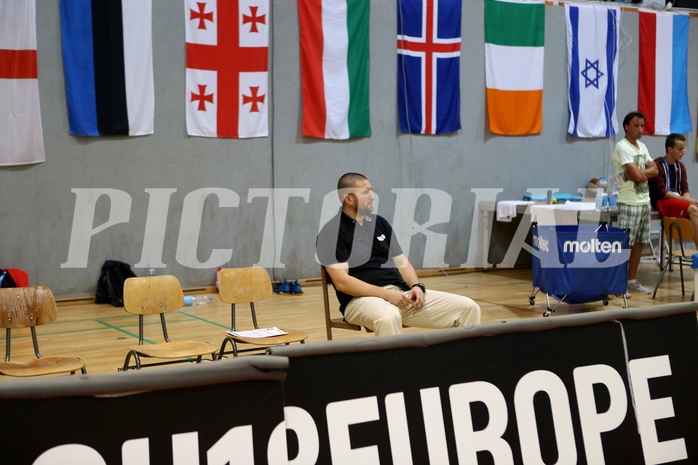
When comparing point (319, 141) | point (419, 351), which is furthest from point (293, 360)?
point (319, 141)

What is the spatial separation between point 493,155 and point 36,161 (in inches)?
236

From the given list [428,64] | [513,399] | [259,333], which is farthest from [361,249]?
[428,64]

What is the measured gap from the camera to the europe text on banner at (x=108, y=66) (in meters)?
8.51

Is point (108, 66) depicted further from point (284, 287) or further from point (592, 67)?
point (592, 67)

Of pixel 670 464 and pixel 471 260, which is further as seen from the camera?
pixel 471 260

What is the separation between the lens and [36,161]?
8.43 m

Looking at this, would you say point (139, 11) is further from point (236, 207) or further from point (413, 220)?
point (413, 220)

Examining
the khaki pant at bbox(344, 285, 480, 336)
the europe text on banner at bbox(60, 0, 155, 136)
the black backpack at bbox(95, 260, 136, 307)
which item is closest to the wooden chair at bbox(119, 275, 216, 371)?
the khaki pant at bbox(344, 285, 480, 336)

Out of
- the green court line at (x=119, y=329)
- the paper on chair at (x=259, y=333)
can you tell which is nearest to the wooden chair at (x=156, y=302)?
the paper on chair at (x=259, y=333)

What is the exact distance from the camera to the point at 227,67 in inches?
364

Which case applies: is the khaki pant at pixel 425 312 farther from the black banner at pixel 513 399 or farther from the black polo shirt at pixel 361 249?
the black banner at pixel 513 399

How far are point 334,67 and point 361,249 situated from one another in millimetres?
4746

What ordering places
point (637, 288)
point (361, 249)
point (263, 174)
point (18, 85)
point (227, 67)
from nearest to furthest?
point (361, 249)
point (18, 85)
point (637, 288)
point (227, 67)
point (263, 174)

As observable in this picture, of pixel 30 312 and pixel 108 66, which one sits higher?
pixel 108 66
